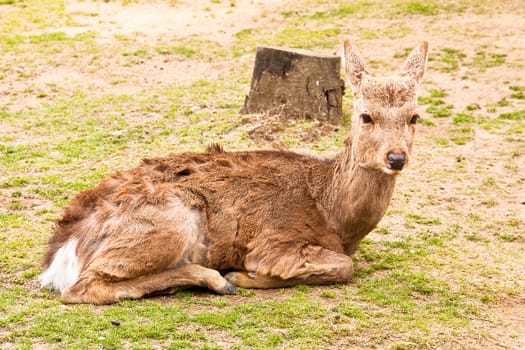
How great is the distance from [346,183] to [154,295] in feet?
7.00

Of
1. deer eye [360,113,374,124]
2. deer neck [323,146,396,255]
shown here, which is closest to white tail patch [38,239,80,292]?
deer neck [323,146,396,255]

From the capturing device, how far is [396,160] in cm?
703

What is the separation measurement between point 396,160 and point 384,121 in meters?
0.44

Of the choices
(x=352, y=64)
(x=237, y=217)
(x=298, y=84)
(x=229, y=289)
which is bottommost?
(x=229, y=289)

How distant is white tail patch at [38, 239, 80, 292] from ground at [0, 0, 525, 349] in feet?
0.38

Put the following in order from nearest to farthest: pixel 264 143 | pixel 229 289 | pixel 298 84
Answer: pixel 229 289 < pixel 264 143 < pixel 298 84

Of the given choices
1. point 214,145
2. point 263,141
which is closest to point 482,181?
point 263,141

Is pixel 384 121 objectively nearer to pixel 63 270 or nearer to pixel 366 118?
pixel 366 118

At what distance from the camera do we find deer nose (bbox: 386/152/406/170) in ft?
23.1

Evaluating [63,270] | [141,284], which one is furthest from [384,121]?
[63,270]

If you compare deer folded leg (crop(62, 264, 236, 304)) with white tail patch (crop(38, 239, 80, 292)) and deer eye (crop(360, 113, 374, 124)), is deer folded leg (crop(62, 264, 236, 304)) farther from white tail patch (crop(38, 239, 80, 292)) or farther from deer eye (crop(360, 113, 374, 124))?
deer eye (crop(360, 113, 374, 124))

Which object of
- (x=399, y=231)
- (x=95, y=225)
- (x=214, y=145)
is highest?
(x=214, y=145)

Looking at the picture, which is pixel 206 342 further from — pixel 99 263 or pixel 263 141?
pixel 263 141

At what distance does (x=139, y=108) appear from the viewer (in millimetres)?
13781
